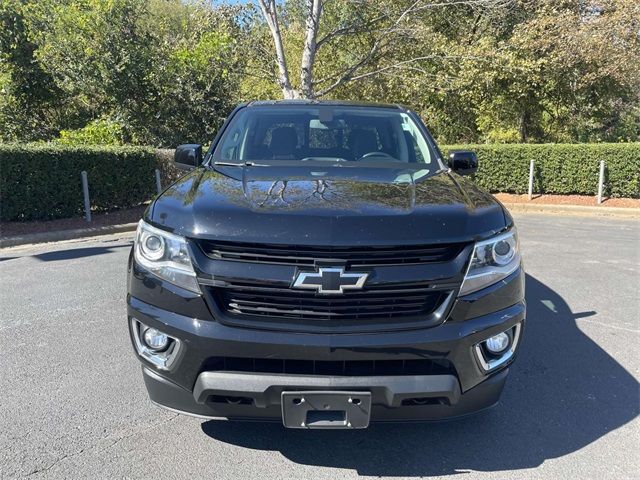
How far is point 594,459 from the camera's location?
2674 millimetres

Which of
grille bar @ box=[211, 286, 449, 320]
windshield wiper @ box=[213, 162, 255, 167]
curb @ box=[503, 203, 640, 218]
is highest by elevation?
windshield wiper @ box=[213, 162, 255, 167]

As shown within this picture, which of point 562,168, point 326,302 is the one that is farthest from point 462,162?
point 562,168

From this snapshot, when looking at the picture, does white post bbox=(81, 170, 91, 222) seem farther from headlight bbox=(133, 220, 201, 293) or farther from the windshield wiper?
headlight bbox=(133, 220, 201, 293)

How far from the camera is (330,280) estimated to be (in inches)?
86.5

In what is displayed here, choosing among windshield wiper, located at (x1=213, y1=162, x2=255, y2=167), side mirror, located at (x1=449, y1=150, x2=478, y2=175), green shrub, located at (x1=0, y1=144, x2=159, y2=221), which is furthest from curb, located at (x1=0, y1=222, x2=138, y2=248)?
side mirror, located at (x1=449, y1=150, x2=478, y2=175)

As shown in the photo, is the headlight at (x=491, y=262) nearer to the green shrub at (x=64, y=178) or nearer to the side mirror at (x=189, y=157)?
the side mirror at (x=189, y=157)

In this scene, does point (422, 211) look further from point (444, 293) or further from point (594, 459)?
point (594, 459)

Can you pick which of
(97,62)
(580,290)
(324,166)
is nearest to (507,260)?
(324,166)

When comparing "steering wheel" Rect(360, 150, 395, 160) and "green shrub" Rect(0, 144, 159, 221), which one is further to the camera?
"green shrub" Rect(0, 144, 159, 221)

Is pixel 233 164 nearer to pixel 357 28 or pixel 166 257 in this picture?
pixel 166 257

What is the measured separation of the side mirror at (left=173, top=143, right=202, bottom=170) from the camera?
12.2ft

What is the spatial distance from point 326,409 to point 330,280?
0.55 metres

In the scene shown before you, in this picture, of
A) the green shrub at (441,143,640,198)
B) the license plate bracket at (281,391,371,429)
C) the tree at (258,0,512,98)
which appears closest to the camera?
the license plate bracket at (281,391,371,429)

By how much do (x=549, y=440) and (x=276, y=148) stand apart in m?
2.49
